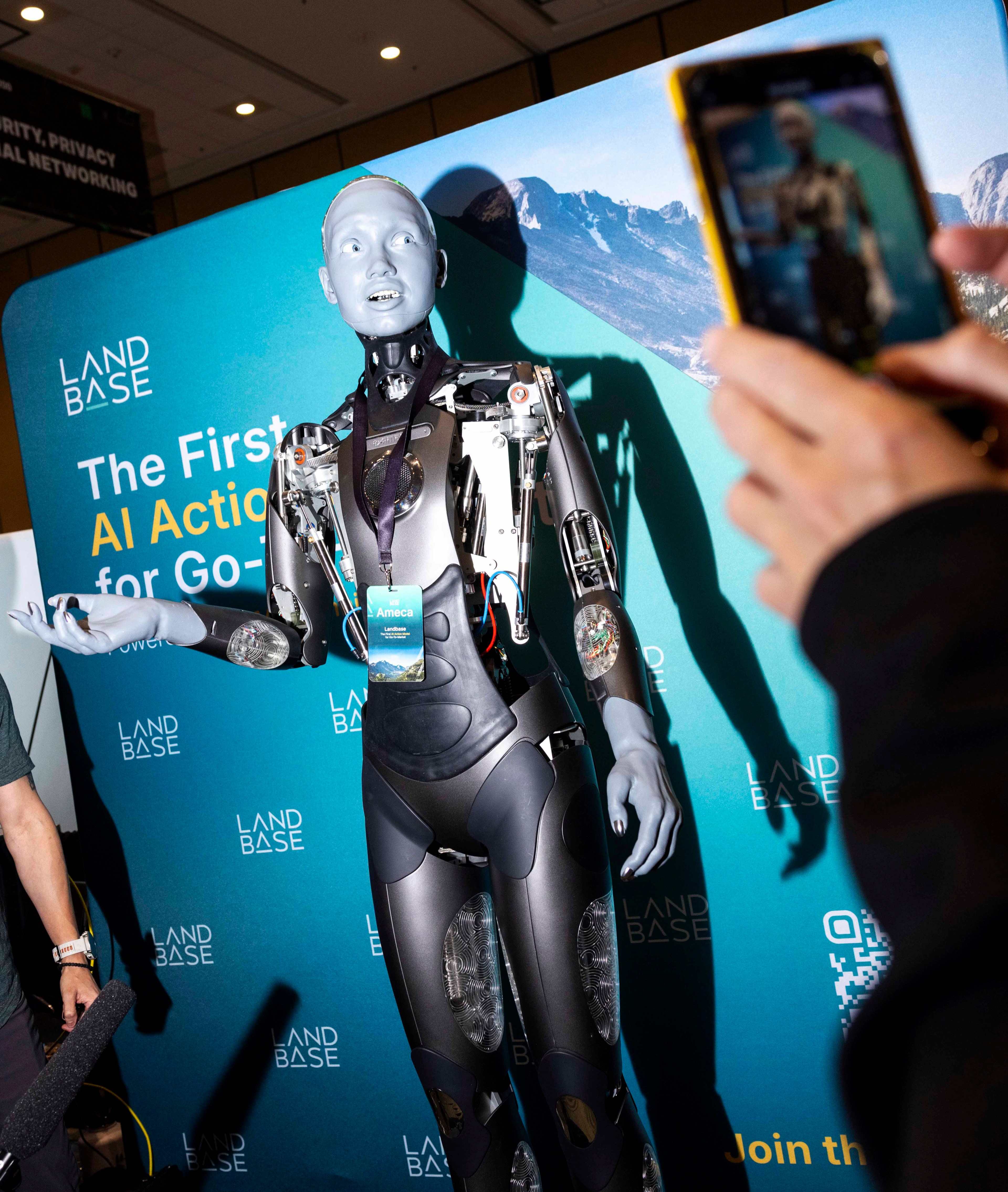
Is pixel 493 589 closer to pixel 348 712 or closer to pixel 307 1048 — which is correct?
pixel 348 712

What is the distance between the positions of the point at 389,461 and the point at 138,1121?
2.45m

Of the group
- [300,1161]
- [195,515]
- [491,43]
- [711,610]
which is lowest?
[300,1161]

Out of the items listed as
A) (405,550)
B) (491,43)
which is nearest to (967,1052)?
(405,550)

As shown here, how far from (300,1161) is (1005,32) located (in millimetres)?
3431

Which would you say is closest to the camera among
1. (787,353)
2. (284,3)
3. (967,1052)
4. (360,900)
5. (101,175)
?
(967,1052)

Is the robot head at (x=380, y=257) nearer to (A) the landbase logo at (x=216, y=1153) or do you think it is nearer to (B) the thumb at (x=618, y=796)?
(B) the thumb at (x=618, y=796)

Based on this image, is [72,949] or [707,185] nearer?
[707,185]

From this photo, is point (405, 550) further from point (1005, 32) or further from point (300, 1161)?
point (300, 1161)

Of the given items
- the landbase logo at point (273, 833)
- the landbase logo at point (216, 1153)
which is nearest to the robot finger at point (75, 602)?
the landbase logo at point (273, 833)

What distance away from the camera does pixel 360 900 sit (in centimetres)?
274

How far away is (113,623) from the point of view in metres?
1.90

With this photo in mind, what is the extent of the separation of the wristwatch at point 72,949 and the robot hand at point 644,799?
1.25 metres

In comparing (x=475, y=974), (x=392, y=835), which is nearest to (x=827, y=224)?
(x=392, y=835)

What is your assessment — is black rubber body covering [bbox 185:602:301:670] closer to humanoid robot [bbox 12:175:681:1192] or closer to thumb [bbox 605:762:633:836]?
humanoid robot [bbox 12:175:681:1192]
